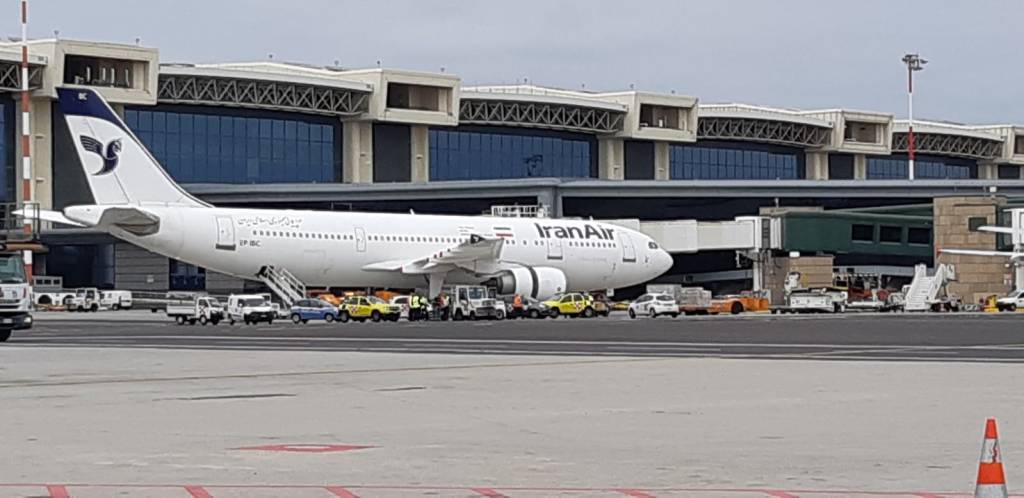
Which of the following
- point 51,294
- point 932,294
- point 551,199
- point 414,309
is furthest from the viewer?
point 551,199

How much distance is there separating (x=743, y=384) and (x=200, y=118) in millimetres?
78109

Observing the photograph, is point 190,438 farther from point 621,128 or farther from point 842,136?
point 842,136

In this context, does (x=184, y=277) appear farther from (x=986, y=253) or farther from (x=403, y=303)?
(x=986, y=253)

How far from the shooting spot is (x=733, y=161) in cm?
12394

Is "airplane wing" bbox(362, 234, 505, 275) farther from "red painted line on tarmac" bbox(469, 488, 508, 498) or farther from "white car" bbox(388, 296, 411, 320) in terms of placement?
"red painted line on tarmac" bbox(469, 488, 508, 498)

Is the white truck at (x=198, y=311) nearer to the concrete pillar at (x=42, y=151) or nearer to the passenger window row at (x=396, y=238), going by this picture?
the passenger window row at (x=396, y=238)

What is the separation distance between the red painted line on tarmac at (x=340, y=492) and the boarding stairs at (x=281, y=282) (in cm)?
5111

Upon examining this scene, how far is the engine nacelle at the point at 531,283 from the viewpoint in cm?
6725

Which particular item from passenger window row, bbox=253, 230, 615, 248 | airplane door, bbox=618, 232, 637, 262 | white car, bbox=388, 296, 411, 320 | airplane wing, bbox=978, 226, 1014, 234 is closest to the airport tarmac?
passenger window row, bbox=253, 230, 615, 248

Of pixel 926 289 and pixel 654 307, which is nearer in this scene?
pixel 654 307

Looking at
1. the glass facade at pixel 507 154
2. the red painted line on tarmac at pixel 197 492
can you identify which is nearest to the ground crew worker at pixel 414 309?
the glass facade at pixel 507 154

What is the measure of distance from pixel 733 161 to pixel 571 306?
53364mm

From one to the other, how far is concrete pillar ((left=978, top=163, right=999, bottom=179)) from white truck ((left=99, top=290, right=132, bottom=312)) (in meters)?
78.4


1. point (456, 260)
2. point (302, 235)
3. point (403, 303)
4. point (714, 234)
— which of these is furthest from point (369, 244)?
point (714, 234)
